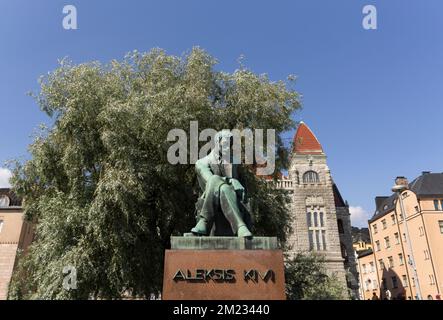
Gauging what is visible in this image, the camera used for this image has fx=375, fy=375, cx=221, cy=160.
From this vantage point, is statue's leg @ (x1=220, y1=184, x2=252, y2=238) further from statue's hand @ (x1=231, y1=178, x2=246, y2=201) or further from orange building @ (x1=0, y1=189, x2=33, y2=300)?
orange building @ (x1=0, y1=189, x2=33, y2=300)

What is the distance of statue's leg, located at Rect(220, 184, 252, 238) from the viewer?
722cm

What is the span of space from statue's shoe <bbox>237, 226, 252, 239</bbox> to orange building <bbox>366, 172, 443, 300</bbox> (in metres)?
26.8

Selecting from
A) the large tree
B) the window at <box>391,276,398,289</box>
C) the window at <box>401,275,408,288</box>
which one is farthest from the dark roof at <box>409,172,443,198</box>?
the large tree

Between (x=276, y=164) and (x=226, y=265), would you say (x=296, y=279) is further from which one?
(x=226, y=265)

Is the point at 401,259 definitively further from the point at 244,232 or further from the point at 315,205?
the point at 244,232

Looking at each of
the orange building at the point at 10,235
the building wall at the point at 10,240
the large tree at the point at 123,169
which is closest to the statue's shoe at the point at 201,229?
the large tree at the point at 123,169

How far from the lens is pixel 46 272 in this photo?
1248cm

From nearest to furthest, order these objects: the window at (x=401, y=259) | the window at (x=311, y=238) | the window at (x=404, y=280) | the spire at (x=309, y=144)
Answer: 1. the window at (x=311, y=238)
2. the window at (x=404, y=280)
3. the window at (x=401, y=259)
4. the spire at (x=309, y=144)

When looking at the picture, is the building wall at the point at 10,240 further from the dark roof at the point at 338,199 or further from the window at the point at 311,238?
the dark roof at the point at 338,199

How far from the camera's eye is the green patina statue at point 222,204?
7.33 m

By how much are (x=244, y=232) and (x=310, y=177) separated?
37.0 meters

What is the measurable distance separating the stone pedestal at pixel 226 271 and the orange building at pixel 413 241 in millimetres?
26965
